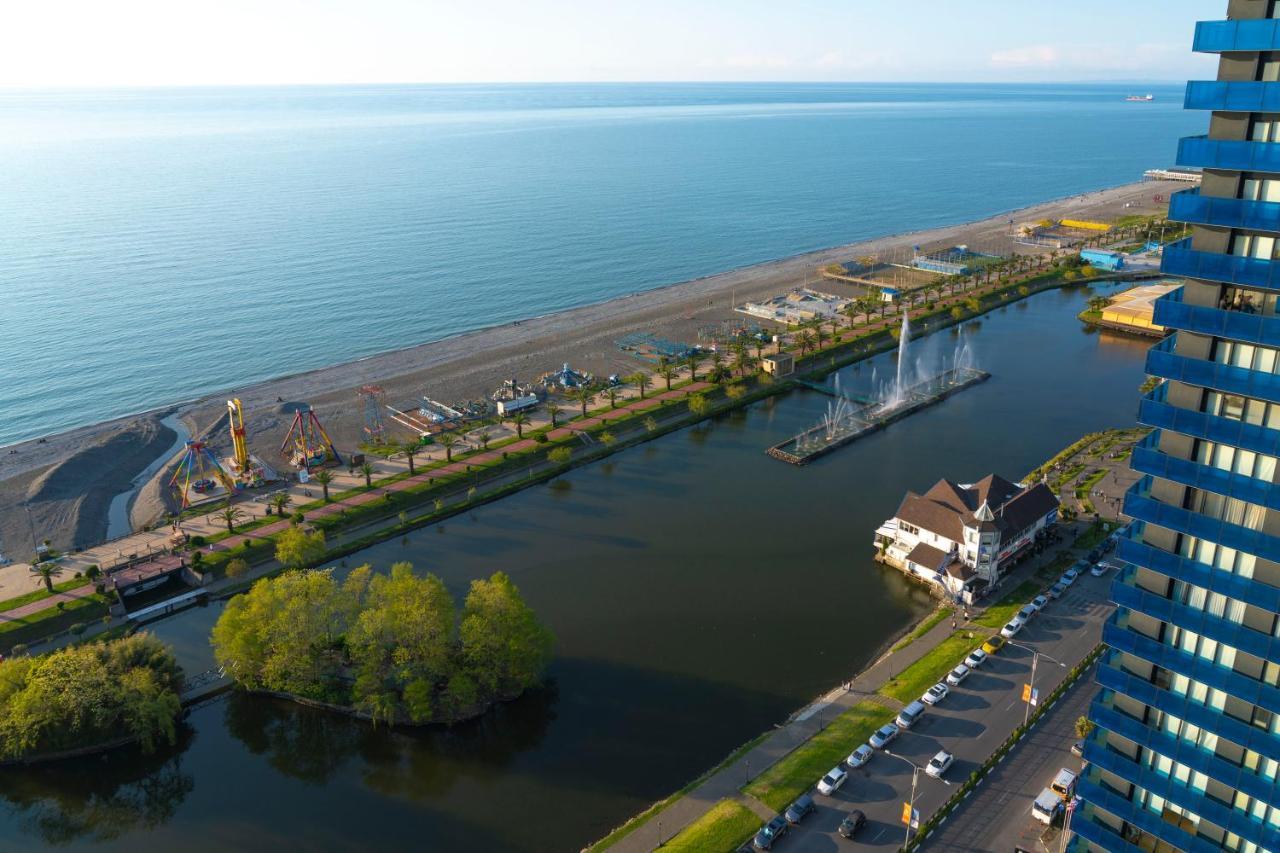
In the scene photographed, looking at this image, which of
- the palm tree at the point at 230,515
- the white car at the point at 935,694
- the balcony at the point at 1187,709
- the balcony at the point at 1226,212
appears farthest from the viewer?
the palm tree at the point at 230,515

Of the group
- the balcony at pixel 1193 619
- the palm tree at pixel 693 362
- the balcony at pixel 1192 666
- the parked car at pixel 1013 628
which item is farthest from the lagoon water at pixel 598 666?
the balcony at pixel 1193 619

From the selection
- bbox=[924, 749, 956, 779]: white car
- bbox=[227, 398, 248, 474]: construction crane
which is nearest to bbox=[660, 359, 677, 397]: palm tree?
bbox=[227, 398, 248, 474]: construction crane

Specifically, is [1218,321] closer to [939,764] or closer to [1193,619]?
[1193,619]

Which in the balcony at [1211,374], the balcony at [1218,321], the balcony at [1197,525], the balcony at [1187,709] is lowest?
the balcony at [1187,709]

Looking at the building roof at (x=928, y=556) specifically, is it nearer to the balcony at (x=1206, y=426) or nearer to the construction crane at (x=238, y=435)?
the balcony at (x=1206, y=426)

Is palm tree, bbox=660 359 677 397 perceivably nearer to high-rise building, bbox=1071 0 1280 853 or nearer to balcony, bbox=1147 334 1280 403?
high-rise building, bbox=1071 0 1280 853

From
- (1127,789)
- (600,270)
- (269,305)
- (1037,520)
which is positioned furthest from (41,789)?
(600,270)

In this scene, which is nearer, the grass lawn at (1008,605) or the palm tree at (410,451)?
the grass lawn at (1008,605)
